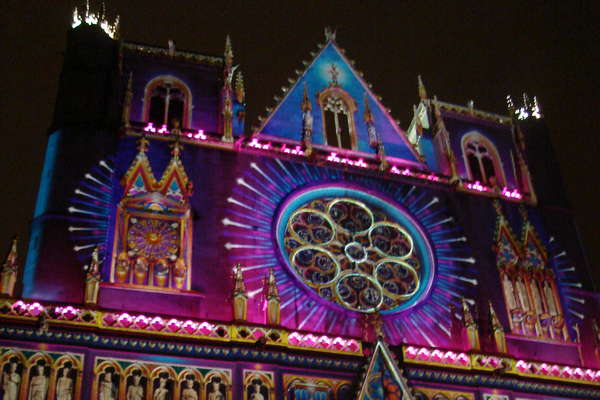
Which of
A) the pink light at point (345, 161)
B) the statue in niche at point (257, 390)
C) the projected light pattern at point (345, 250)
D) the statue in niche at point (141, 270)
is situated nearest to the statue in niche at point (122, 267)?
the statue in niche at point (141, 270)

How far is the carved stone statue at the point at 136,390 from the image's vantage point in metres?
16.3

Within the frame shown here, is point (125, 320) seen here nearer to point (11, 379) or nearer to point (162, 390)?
point (162, 390)

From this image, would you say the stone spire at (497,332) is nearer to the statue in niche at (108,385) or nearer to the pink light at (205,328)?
the pink light at (205,328)

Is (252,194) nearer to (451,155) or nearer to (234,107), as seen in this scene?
(234,107)

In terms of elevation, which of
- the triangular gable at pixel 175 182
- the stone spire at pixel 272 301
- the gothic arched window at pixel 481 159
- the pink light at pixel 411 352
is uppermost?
the gothic arched window at pixel 481 159

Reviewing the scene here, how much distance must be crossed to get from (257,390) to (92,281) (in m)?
3.93

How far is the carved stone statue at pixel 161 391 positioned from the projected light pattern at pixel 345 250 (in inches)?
130

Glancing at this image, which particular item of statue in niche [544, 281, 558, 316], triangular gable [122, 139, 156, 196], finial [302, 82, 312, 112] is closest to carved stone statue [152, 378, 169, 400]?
triangular gable [122, 139, 156, 196]

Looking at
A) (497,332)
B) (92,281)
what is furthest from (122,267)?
(497,332)

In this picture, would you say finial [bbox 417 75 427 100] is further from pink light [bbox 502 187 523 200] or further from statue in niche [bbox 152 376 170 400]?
statue in niche [bbox 152 376 170 400]

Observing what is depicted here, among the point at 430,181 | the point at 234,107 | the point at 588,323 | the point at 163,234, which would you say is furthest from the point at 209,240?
the point at 588,323

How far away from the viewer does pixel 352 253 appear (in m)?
21.1

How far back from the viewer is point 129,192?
65.1 ft

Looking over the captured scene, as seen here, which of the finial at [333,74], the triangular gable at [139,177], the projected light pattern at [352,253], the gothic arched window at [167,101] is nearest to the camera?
the triangular gable at [139,177]
